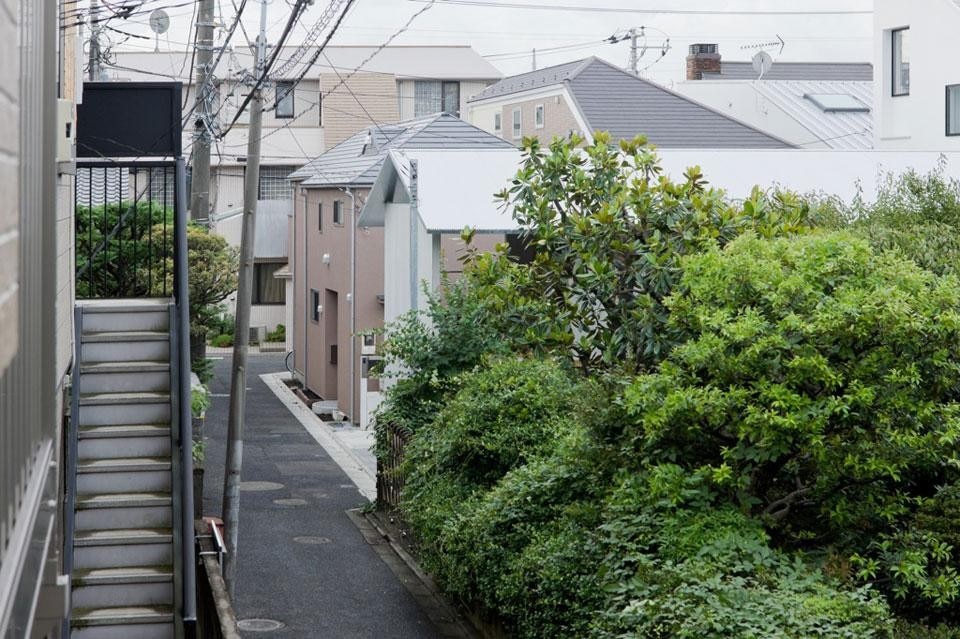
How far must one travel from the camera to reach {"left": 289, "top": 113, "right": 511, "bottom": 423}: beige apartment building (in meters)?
27.1

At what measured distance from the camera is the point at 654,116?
110 ft

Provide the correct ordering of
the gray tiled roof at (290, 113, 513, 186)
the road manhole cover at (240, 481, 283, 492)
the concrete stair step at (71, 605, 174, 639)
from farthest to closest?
1. the gray tiled roof at (290, 113, 513, 186)
2. the road manhole cover at (240, 481, 283, 492)
3. the concrete stair step at (71, 605, 174, 639)

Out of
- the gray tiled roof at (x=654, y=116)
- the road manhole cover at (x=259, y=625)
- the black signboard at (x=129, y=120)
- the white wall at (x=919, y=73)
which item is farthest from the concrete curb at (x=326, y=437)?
the white wall at (x=919, y=73)

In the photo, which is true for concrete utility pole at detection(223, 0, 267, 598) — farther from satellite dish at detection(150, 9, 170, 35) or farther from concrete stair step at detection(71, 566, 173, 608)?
satellite dish at detection(150, 9, 170, 35)

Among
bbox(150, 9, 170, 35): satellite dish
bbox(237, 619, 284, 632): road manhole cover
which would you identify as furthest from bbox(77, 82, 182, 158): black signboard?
bbox(150, 9, 170, 35): satellite dish

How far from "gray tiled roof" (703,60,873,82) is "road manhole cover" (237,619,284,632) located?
39.4m

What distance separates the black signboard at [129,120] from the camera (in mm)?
11398

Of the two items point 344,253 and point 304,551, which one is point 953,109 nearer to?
point 344,253

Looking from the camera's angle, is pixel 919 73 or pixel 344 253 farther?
pixel 344 253

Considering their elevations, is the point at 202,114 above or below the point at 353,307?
above

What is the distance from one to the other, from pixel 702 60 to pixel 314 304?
2090 centimetres

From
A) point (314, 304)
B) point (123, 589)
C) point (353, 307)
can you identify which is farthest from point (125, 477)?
point (314, 304)

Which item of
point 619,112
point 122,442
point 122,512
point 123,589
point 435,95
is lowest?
point 123,589

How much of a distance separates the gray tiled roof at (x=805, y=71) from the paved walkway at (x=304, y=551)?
2960cm
